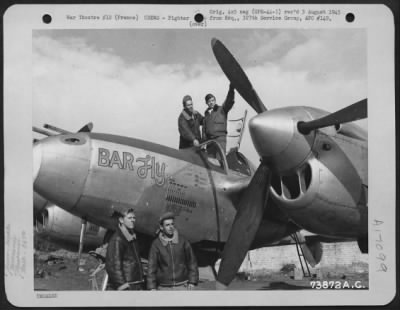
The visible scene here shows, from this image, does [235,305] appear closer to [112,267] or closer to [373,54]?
[112,267]

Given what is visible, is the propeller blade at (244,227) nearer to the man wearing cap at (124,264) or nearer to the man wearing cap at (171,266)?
the man wearing cap at (171,266)

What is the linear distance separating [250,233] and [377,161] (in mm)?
1578

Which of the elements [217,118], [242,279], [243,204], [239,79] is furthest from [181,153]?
[242,279]

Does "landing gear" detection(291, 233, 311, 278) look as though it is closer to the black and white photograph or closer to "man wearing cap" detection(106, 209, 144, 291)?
the black and white photograph

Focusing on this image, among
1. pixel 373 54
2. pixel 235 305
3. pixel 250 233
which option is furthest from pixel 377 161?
pixel 235 305

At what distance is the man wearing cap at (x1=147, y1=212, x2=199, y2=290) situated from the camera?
6566mm

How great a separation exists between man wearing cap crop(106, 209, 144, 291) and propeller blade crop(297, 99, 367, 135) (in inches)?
81.8

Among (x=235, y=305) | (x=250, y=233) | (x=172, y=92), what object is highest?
(x=172, y=92)

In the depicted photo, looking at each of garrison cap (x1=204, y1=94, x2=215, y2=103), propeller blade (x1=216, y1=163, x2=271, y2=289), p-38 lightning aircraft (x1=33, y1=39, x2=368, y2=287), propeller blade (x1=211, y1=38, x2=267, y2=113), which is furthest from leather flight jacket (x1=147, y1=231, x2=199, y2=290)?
propeller blade (x1=211, y1=38, x2=267, y2=113)

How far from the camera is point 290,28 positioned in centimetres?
671

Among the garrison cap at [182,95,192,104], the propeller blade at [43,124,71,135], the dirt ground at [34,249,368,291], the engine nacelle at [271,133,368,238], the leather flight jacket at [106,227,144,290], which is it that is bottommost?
the dirt ground at [34,249,368,291]

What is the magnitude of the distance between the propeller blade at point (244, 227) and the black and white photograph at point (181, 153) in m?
0.01

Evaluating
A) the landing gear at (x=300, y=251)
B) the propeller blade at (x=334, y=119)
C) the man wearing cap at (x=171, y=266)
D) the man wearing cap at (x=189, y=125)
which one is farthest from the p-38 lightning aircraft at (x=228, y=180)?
the landing gear at (x=300, y=251)

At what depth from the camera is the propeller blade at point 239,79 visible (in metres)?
7.04
